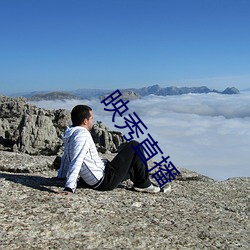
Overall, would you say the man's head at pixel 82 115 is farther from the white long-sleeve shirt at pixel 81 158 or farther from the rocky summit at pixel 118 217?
the rocky summit at pixel 118 217

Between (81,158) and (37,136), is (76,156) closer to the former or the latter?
(81,158)

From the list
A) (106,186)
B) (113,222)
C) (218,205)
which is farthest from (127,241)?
(218,205)

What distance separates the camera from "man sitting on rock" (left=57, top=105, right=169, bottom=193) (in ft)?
34.6

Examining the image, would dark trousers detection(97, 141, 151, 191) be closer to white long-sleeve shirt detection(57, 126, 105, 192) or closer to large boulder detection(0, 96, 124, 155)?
white long-sleeve shirt detection(57, 126, 105, 192)

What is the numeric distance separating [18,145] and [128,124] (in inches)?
1030

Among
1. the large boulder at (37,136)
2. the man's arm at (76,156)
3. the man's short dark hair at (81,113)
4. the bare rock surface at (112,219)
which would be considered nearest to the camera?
the bare rock surface at (112,219)

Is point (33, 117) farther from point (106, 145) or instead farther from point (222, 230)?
point (222, 230)

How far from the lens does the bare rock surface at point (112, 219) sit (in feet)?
27.2

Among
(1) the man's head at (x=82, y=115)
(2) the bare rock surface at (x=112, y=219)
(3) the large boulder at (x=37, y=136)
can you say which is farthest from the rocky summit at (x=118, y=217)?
(3) the large boulder at (x=37, y=136)

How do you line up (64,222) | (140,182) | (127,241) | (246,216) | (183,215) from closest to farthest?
1. (127,241)
2. (64,222)
3. (183,215)
4. (246,216)
5. (140,182)

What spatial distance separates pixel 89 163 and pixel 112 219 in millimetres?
1984

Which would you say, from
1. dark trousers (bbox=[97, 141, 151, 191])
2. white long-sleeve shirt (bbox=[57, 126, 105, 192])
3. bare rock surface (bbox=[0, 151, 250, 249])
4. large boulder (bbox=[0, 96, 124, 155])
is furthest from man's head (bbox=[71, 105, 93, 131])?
large boulder (bbox=[0, 96, 124, 155])

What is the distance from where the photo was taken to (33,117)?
3975 cm

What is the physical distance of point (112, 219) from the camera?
31.5ft
